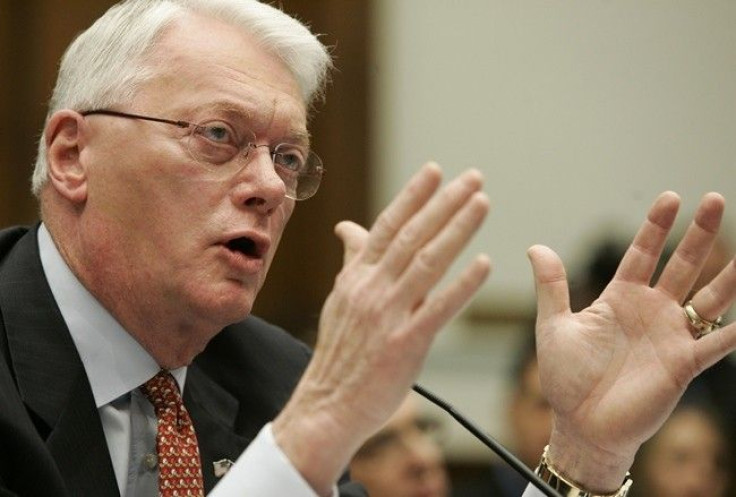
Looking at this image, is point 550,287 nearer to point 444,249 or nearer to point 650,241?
point 650,241

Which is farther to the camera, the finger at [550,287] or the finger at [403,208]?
the finger at [550,287]

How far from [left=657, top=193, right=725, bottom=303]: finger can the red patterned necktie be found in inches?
35.7

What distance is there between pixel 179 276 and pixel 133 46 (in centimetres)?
45

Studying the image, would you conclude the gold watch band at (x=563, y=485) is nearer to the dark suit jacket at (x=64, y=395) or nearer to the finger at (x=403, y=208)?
the dark suit jacket at (x=64, y=395)

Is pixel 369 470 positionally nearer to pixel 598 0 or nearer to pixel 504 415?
pixel 504 415

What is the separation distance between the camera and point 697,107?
19.5ft

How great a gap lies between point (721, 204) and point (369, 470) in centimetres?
199

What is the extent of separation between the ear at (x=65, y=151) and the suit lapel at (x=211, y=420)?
460mm

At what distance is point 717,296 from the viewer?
238 centimetres

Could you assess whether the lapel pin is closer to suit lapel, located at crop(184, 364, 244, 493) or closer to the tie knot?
suit lapel, located at crop(184, 364, 244, 493)

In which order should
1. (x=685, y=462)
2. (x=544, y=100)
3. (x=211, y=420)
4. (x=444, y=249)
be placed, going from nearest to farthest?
(x=444, y=249) → (x=211, y=420) → (x=685, y=462) → (x=544, y=100)

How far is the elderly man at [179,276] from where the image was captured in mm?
2328

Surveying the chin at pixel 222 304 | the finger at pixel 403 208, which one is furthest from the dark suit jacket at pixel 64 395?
the finger at pixel 403 208

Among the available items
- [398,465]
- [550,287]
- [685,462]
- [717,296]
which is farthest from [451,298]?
[685,462]
